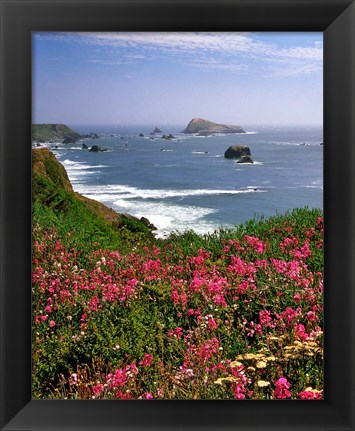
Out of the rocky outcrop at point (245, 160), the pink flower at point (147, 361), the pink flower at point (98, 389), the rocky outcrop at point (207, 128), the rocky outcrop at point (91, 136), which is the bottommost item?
the pink flower at point (98, 389)

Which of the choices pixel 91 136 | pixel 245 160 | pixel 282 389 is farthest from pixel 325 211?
pixel 91 136

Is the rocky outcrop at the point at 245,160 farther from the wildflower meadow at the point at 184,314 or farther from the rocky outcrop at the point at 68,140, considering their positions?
the rocky outcrop at the point at 68,140

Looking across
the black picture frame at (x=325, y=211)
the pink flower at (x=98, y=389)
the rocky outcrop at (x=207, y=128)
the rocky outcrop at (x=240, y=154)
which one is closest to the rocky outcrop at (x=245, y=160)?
the rocky outcrop at (x=240, y=154)

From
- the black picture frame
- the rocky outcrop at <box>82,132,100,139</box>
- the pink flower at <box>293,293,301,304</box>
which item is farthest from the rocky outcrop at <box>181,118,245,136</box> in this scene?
the black picture frame

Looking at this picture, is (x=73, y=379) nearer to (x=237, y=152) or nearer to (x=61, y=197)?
(x=61, y=197)

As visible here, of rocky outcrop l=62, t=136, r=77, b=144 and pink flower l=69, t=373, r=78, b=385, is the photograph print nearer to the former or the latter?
rocky outcrop l=62, t=136, r=77, b=144

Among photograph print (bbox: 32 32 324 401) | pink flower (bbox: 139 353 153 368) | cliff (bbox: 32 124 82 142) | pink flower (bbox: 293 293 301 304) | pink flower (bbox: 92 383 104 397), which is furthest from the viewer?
cliff (bbox: 32 124 82 142)
